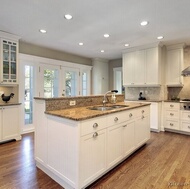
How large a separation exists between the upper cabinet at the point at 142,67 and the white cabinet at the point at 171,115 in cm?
70

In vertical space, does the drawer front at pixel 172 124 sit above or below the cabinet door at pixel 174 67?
below

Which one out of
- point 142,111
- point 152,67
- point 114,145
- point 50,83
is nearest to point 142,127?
point 142,111

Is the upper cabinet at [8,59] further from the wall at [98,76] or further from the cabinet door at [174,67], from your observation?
the cabinet door at [174,67]

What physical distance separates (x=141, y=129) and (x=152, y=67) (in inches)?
85.4

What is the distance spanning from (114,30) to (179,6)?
133 cm

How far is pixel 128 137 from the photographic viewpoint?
8.45 ft

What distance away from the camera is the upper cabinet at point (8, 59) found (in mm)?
3477

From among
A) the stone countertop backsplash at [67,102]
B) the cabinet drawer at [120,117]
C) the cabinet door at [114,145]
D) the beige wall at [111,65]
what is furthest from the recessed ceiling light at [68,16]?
the beige wall at [111,65]

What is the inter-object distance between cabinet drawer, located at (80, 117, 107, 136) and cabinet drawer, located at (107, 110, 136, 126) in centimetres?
13

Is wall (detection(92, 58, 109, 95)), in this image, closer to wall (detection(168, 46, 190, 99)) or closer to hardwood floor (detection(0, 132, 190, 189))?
wall (detection(168, 46, 190, 99))

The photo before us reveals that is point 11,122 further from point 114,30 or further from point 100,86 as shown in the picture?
point 100,86

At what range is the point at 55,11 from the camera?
8.30ft

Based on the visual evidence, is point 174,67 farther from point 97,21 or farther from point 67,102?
point 67,102

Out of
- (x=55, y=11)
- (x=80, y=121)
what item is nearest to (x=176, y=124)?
(x=80, y=121)
